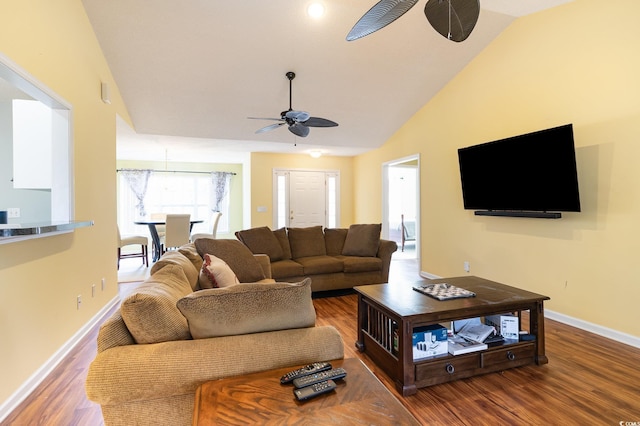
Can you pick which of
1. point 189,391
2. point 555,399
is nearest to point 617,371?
point 555,399

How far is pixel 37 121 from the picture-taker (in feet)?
8.80

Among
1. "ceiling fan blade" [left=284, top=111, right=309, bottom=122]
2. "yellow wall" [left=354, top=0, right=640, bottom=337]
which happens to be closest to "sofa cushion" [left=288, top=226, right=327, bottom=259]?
"ceiling fan blade" [left=284, top=111, right=309, bottom=122]

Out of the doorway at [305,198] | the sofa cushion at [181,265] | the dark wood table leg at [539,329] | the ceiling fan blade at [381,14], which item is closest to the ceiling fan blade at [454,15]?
the ceiling fan blade at [381,14]

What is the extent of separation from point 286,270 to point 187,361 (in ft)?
8.91

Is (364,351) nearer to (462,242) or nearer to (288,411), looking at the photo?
(288,411)

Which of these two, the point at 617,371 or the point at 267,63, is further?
the point at 267,63

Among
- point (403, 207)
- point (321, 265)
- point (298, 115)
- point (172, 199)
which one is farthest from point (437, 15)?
point (172, 199)

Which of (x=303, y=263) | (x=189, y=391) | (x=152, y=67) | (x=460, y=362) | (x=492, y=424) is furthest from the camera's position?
(x=303, y=263)

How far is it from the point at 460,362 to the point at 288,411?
165 centimetres

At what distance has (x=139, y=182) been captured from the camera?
24.1ft

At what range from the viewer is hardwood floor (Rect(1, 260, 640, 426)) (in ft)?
5.77

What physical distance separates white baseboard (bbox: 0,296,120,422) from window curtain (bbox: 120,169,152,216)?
482cm

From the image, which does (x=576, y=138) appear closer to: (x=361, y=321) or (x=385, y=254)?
(x=385, y=254)

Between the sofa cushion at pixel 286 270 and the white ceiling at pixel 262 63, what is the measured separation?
2365 millimetres
